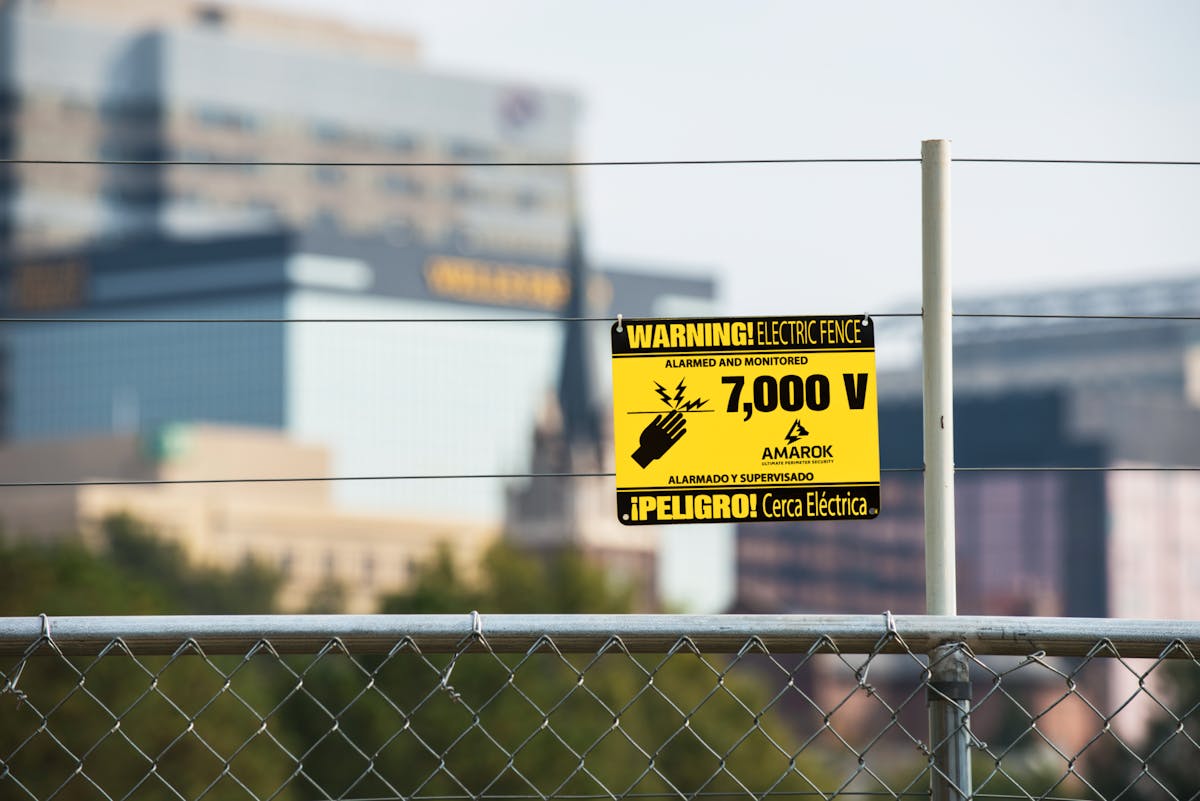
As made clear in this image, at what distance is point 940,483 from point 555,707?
0.94 metres

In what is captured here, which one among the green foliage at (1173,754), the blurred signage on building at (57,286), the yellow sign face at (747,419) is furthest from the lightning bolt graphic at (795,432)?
the blurred signage on building at (57,286)

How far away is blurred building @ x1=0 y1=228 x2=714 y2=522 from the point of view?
18225cm

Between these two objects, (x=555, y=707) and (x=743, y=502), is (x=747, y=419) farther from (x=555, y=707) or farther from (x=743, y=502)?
(x=555, y=707)

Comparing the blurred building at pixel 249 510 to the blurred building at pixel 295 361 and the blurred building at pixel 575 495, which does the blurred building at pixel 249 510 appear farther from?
the blurred building at pixel 295 361

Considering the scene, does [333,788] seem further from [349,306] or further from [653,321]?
[349,306]

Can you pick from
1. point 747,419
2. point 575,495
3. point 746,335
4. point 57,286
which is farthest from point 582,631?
point 57,286

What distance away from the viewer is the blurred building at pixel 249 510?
517 feet

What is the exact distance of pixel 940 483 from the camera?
13.4 ft

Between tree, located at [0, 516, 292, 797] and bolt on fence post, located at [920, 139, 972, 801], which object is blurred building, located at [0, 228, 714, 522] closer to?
tree, located at [0, 516, 292, 797]

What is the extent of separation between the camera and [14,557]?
61.3 metres

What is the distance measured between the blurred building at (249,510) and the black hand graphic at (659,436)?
152702 millimetres

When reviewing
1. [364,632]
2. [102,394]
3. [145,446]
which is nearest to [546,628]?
[364,632]

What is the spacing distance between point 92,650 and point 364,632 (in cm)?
63

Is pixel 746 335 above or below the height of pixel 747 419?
above
